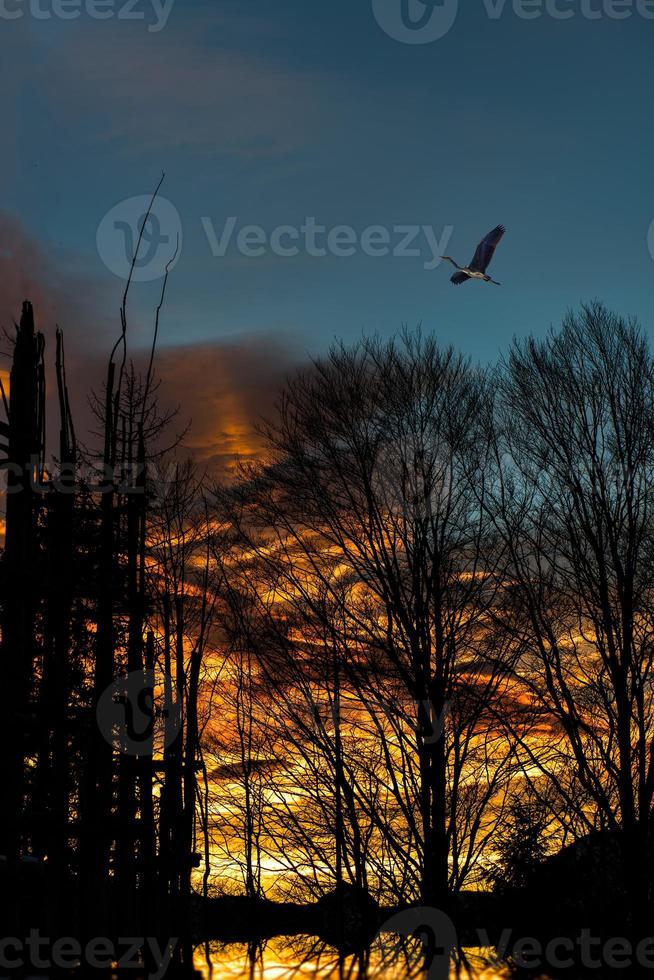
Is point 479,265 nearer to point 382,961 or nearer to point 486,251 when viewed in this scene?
point 486,251

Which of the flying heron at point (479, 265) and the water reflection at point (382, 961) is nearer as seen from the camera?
the water reflection at point (382, 961)

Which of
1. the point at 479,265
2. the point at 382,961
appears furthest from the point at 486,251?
the point at 382,961

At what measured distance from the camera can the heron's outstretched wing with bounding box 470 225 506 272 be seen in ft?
60.6

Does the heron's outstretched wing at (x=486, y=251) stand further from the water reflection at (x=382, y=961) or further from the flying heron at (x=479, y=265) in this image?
the water reflection at (x=382, y=961)

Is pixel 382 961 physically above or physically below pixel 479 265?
below

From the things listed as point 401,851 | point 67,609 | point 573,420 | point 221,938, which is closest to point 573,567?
point 573,420

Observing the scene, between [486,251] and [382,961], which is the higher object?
[486,251]

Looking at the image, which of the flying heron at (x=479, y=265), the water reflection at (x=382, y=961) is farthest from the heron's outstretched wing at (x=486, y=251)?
the water reflection at (x=382, y=961)

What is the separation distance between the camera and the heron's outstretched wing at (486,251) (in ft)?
60.6

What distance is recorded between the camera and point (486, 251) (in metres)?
18.6

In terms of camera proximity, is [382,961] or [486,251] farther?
[382,961]

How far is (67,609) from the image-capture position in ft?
31.9

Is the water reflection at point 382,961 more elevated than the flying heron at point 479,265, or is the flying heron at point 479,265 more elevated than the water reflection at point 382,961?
the flying heron at point 479,265

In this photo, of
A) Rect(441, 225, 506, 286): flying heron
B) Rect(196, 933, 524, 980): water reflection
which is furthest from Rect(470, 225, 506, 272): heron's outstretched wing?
Rect(196, 933, 524, 980): water reflection
